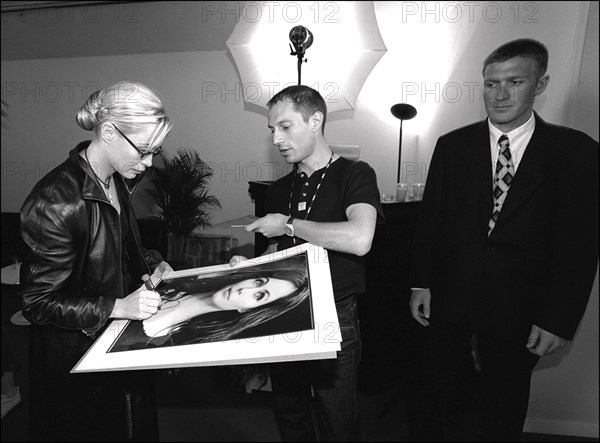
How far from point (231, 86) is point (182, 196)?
28 cm

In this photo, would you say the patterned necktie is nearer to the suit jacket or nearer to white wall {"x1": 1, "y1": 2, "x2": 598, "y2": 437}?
the suit jacket

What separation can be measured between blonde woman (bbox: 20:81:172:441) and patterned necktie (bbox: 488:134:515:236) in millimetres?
659

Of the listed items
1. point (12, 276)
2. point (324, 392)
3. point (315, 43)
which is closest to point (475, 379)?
point (324, 392)

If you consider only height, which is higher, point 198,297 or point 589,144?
point 589,144

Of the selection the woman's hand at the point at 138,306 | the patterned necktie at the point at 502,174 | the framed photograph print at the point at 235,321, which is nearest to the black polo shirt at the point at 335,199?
the framed photograph print at the point at 235,321

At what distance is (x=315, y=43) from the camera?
3.12ft

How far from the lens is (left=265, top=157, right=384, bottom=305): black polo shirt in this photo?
88 cm

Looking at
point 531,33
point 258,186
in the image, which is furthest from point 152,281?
point 531,33

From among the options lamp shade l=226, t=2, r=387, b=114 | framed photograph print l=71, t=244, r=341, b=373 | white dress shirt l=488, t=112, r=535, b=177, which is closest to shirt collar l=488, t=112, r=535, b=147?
white dress shirt l=488, t=112, r=535, b=177

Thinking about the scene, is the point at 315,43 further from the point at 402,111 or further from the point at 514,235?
the point at 514,235

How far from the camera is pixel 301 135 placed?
0.87 meters

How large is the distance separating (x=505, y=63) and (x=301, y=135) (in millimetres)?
428

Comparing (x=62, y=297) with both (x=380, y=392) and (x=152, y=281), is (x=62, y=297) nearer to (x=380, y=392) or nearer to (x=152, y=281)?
(x=152, y=281)

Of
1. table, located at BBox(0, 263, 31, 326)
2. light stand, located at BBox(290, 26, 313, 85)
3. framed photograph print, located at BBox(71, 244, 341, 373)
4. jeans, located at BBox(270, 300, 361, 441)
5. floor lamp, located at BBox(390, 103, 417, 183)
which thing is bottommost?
jeans, located at BBox(270, 300, 361, 441)
